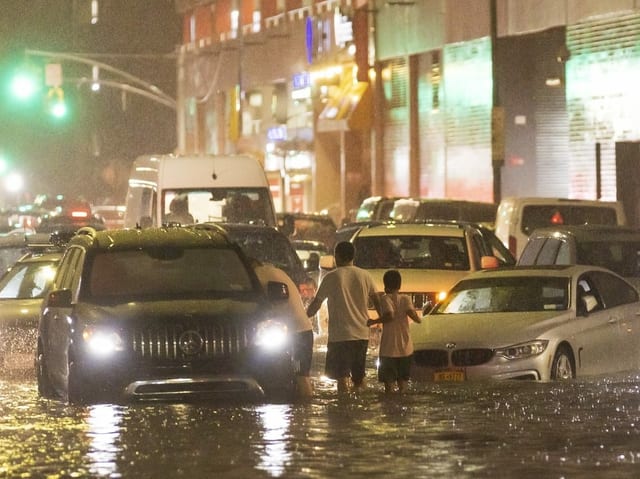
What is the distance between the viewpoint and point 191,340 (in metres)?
14.4

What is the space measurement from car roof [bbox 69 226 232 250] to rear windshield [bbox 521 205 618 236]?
14085 millimetres

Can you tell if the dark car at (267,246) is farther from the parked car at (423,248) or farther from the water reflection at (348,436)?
the water reflection at (348,436)

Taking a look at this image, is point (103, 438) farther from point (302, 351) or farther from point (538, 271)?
point (538, 271)

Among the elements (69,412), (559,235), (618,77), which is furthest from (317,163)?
(69,412)

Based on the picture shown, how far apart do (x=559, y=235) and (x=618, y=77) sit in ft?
62.3

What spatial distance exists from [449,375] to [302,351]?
2.31 metres

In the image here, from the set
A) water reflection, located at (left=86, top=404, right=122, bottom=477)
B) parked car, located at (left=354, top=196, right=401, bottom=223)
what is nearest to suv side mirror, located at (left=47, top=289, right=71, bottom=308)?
water reflection, located at (left=86, top=404, right=122, bottom=477)

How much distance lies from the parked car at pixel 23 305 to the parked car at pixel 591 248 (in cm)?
606

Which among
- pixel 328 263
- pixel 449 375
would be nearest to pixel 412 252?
pixel 328 263

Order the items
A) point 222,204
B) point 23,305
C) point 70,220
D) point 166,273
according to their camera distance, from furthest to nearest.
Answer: point 70,220 → point 222,204 → point 23,305 → point 166,273

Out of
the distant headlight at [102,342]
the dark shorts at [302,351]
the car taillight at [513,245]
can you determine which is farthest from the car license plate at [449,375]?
the car taillight at [513,245]

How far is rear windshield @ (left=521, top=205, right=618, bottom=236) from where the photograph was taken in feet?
96.4

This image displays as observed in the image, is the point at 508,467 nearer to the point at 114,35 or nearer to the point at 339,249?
the point at 339,249

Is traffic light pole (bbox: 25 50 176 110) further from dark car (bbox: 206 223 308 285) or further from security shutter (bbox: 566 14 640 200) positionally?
dark car (bbox: 206 223 308 285)
